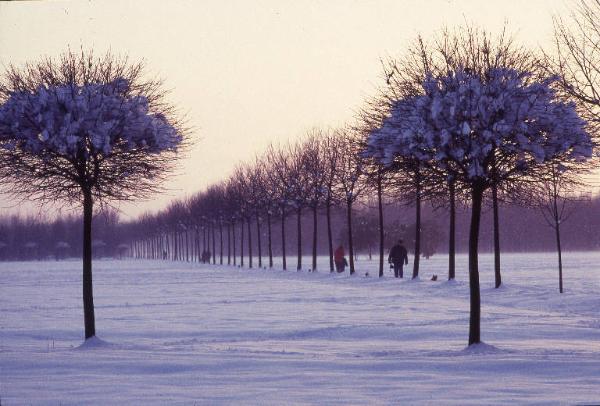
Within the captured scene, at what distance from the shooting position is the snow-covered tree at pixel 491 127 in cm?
1584

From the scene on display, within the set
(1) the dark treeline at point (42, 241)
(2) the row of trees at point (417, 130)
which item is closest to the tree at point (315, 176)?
(2) the row of trees at point (417, 130)

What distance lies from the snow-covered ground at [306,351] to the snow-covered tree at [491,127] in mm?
3223

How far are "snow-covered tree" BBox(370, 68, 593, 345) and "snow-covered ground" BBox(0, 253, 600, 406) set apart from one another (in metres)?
3.22

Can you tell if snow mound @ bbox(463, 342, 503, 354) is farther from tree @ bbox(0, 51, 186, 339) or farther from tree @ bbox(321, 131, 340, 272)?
tree @ bbox(321, 131, 340, 272)

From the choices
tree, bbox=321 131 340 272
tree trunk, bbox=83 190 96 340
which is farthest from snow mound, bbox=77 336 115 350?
tree, bbox=321 131 340 272

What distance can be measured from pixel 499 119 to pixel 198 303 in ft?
56.0

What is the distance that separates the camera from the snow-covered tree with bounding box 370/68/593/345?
15.8 meters

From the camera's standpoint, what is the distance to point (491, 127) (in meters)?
15.9

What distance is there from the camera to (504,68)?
53.3 feet

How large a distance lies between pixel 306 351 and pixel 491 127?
526cm

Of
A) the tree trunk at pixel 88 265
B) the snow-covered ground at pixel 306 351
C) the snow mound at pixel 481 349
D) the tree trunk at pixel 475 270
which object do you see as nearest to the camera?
the snow-covered ground at pixel 306 351

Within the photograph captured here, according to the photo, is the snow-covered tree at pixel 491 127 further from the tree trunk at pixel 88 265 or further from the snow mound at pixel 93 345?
the snow mound at pixel 93 345

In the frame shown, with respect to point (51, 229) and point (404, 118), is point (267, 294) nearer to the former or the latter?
point (404, 118)

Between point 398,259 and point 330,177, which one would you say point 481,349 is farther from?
point 330,177
